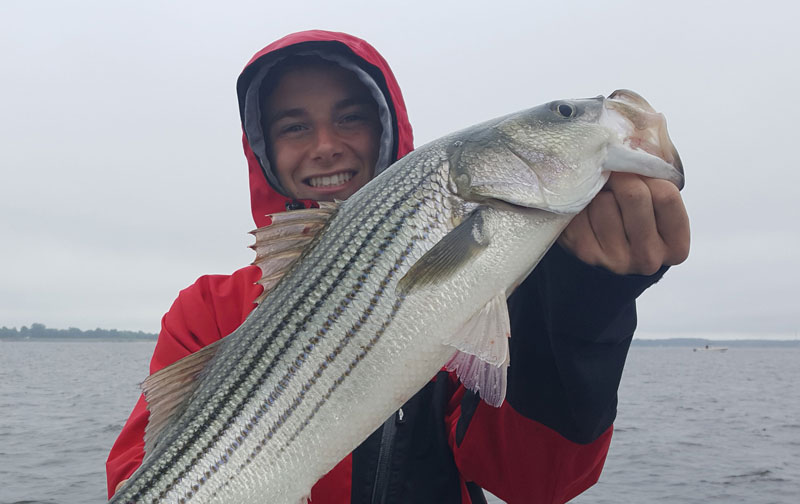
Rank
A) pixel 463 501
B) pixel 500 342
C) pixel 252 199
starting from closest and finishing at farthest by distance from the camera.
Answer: pixel 500 342 → pixel 463 501 → pixel 252 199

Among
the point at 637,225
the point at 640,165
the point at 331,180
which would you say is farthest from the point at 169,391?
the point at 640,165

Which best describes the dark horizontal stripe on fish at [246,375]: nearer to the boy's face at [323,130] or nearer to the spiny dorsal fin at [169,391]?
the spiny dorsal fin at [169,391]

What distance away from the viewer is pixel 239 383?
8.98ft

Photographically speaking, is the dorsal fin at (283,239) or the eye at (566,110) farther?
the dorsal fin at (283,239)

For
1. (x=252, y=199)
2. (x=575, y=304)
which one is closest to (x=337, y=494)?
(x=575, y=304)

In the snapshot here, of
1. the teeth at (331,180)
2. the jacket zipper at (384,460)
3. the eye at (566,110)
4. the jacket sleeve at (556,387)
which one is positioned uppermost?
the eye at (566,110)

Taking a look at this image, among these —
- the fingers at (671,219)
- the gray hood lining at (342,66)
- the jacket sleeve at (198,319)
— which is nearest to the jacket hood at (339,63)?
the gray hood lining at (342,66)

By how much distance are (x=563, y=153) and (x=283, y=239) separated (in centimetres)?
140

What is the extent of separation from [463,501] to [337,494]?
830 millimetres

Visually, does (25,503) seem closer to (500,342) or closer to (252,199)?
(252,199)

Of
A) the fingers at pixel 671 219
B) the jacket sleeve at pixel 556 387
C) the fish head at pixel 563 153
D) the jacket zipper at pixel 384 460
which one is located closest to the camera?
the fingers at pixel 671 219

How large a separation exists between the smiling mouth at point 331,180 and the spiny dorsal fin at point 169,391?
1.86 meters

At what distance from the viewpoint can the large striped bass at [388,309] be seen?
2520 millimetres

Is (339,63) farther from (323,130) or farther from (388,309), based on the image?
(388,309)
